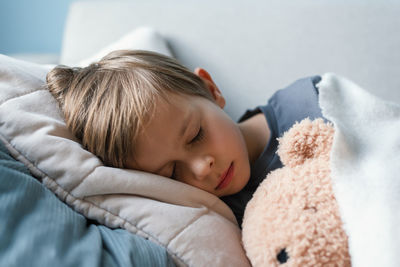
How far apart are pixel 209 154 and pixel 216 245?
6.8 inches

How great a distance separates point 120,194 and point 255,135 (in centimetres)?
37

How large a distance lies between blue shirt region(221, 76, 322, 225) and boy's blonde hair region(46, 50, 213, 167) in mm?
194

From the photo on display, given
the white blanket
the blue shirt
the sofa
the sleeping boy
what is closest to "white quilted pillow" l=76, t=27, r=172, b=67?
the sofa

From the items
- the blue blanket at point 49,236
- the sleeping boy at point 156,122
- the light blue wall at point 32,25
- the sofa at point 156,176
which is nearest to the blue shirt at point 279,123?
the sleeping boy at point 156,122

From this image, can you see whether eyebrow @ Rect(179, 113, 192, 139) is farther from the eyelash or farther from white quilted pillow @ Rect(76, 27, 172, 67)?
white quilted pillow @ Rect(76, 27, 172, 67)

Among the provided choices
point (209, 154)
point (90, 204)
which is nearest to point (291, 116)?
point (209, 154)

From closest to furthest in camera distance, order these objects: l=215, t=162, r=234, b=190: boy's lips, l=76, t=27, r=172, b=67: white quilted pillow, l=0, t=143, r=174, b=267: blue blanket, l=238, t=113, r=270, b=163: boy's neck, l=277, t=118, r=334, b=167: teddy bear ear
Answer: l=0, t=143, r=174, b=267: blue blanket, l=277, t=118, r=334, b=167: teddy bear ear, l=215, t=162, r=234, b=190: boy's lips, l=238, t=113, r=270, b=163: boy's neck, l=76, t=27, r=172, b=67: white quilted pillow

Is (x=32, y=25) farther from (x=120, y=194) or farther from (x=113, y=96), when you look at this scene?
(x=120, y=194)

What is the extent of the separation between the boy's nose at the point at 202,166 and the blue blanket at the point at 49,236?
0.16 meters

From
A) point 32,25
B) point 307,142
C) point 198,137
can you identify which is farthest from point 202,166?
point 32,25

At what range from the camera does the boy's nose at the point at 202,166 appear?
602 mm

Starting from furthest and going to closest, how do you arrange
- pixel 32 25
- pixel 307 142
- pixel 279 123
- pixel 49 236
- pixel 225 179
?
1. pixel 32 25
2. pixel 279 123
3. pixel 225 179
4. pixel 307 142
5. pixel 49 236

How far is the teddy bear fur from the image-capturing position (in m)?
0.43

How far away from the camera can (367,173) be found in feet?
1.64
